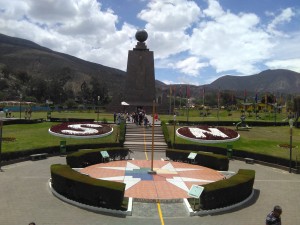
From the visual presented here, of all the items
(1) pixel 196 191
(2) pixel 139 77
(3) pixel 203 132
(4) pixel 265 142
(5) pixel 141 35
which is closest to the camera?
(1) pixel 196 191

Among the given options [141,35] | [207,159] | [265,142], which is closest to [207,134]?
[265,142]

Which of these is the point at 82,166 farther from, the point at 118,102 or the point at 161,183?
the point at 118,102

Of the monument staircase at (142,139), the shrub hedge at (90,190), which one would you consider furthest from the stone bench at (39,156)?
the shrub hedge at (90,190)

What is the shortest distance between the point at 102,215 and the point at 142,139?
22.0 metres

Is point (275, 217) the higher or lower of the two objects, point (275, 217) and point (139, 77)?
the lower

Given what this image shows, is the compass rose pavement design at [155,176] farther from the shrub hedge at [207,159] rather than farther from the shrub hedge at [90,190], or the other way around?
the shrub hedge at [90,190]

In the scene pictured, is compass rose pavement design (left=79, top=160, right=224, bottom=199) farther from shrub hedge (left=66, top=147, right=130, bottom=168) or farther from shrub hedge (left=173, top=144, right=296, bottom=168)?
shrub hedge (left=173, top=144, right=296, bottom=168)

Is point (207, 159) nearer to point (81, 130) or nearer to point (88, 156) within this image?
point (88, 156)

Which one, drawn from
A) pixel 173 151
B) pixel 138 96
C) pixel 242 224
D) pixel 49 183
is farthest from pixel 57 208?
pixel 138 96

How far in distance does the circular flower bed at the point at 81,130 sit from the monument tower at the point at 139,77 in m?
29.3

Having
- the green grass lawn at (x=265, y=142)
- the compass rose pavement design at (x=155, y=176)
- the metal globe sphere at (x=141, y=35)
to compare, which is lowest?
the compass rose pavement design at (x=155, y=176)

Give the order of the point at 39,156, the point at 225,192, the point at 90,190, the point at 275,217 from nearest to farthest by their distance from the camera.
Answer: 1. the point at 275,217
2. the point at 90,190
3. the point at 225,192
4. the point at 39,156

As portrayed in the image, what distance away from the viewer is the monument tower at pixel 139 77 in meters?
70.3

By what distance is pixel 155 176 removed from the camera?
76.7 ft
